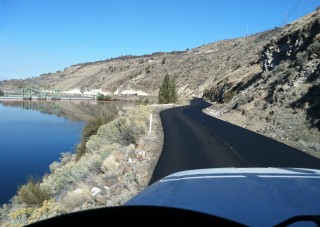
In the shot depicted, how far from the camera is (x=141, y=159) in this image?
14477 millimetres

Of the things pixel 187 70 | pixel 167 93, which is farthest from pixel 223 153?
pixel 187 70

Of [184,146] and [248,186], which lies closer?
[248,186]

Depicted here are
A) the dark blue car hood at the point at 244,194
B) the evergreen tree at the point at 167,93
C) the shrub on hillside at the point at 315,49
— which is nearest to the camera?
the dark blue car hood at the point at 244,194

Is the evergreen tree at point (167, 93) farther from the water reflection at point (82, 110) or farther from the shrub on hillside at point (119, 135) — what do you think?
the shrub on hillside at point (119, 135)

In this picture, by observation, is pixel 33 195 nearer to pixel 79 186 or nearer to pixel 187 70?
pixel 79 186

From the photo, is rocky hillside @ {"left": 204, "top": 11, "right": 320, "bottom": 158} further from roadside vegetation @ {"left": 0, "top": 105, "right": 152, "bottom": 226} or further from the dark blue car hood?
the dark blue car hood

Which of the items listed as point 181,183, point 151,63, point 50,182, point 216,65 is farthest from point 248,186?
point 151,63

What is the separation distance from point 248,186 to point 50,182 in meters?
12.1

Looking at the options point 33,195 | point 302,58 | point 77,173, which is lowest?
point 33,195

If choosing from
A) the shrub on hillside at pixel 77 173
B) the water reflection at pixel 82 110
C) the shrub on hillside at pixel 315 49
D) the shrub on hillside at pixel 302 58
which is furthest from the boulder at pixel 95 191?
the water reflection at pixel 82 110

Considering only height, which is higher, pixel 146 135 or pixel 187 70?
pixel 187 70

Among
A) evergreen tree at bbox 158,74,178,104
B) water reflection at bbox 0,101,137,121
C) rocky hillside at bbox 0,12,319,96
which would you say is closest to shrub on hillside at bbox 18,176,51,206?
water reflection at bbox 0,101,137,121

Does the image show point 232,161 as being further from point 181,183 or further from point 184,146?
point 181,183

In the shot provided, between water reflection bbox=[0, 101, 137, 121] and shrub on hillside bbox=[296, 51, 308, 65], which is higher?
shrub on hillside bbox=[296, 51, 308, 65]
